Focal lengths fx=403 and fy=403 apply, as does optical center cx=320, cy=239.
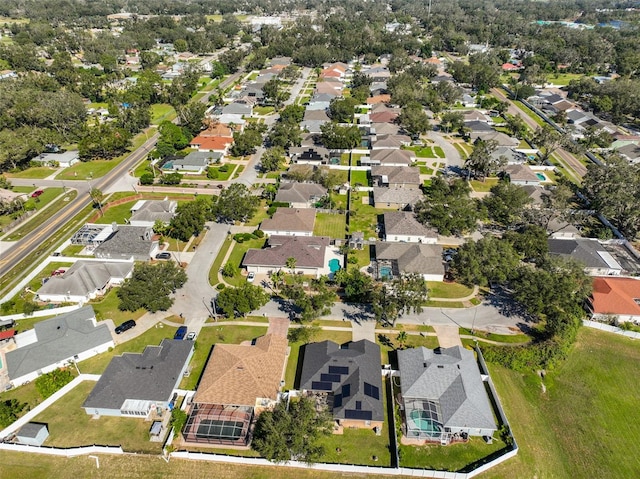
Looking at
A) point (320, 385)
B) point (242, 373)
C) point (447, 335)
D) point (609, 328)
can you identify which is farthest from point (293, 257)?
point (609, 328)

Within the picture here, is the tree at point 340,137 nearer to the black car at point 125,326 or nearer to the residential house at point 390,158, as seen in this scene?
the residential house at point 390,158

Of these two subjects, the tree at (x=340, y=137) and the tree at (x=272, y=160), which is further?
the tree at (x=340, y=137)

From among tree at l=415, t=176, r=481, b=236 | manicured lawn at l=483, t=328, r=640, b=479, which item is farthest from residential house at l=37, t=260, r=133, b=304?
manicured lawn at l=483, t=328, r=640, b=479

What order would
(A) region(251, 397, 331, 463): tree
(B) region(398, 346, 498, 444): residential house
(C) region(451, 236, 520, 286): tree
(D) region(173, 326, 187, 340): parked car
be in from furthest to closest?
(C) region(451, 236, 520, 286): tree → (D) region(173, 326, 187, 340): parked car → (B) region(398, 346, 498, 444): residential house → (A) region(251, 397, 331, 463): tree

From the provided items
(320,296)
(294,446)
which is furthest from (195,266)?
(294,446)

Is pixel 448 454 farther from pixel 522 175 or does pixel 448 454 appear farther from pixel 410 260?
pixel 522 175

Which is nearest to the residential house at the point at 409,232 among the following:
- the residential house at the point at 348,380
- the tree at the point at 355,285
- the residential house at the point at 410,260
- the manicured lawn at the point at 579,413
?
the residential house at the point at 410,260

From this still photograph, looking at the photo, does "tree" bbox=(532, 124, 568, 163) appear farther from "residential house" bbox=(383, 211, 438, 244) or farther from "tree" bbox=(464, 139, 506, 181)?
"residential house" bbox=(383, 211, 438, 244)
